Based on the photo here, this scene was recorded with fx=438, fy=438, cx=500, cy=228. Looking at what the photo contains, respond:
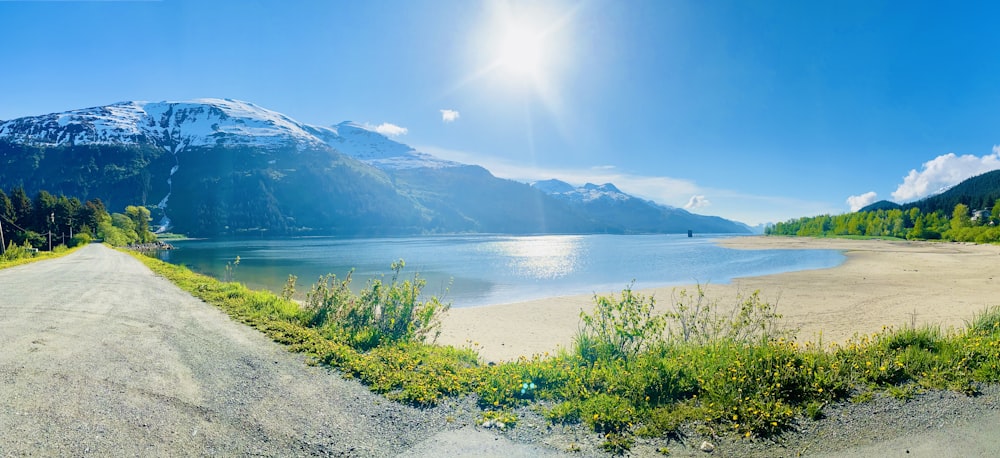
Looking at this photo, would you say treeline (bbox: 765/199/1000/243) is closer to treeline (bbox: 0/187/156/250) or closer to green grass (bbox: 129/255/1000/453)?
green grass (bbox: 129/255/1000/453)

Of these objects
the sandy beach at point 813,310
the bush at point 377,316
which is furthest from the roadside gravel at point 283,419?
the sandy beach at point 813,310

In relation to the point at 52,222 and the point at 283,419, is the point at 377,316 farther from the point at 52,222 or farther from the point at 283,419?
the point at 52,222

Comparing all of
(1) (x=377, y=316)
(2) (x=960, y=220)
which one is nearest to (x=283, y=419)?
(1) (x=377, y=316)

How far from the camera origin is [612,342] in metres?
11.3

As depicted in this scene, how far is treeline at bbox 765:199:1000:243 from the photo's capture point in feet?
396

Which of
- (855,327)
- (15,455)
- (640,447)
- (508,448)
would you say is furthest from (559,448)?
(855,327)

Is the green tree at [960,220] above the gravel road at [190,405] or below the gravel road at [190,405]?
above

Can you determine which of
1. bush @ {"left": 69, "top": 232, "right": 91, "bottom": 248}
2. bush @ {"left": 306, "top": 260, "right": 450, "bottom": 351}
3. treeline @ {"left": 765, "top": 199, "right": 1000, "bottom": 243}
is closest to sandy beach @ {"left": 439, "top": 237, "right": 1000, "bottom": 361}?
bush @ {"left": 306, "top": 260, "right": 450, "bottom": 351}

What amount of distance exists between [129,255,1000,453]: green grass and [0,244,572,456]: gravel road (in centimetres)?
81

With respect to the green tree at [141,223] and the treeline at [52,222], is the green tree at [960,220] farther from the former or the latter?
the green tree at [141,223]

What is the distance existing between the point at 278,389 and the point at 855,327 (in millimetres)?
21916

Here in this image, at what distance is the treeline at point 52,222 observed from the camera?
8534 centimetres

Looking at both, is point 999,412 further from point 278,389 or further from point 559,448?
point 278,389

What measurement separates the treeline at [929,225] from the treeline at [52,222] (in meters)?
208
